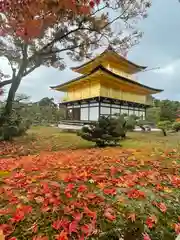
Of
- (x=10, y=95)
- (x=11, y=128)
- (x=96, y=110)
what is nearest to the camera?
(x=11, y=128)

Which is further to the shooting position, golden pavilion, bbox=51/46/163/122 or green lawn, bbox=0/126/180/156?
golden pavilion, bbox=51/46/163/122

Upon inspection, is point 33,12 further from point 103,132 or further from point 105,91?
point 105,91

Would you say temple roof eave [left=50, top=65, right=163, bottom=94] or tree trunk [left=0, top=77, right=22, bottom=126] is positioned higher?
temple roof eave [left=50, top=65, right=163, bottom=94]

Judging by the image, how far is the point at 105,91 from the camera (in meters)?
20.3

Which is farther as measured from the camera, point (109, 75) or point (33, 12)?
point (109, 75)

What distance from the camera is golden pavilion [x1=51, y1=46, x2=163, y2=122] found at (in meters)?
20.1

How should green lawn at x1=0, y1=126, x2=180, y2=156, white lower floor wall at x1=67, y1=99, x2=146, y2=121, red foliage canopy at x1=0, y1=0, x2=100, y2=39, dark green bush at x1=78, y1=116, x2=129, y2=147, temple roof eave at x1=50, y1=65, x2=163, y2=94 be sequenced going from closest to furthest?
red foliage canopy at x1=0, y1=0, x2=100, y2=39
green lawn at x1=0, y1=126, x2=180, y2=156
dark green bush at x1=78, y1=116, x2=129, y2=147
temple roof eave at x1=50, y1=65, x2=163, y2=94
white lower floor wall at x1=67, y1=99, x2=146, y2=121

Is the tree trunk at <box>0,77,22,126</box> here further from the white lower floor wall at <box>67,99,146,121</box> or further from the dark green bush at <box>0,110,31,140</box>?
the white lower floor wall at <box>67,99,146,121</box>

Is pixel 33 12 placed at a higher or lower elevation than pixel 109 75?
lower

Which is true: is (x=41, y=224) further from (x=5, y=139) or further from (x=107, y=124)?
(x=5, y=139)

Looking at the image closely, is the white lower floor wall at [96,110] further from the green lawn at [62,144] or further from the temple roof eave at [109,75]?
the green lawn at [62,144]

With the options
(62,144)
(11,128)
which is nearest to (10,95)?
(11,128)

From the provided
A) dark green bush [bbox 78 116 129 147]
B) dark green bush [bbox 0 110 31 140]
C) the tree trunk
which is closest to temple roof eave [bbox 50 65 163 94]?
the tree trunk

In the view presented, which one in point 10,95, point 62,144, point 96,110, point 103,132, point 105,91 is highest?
point 105,91
